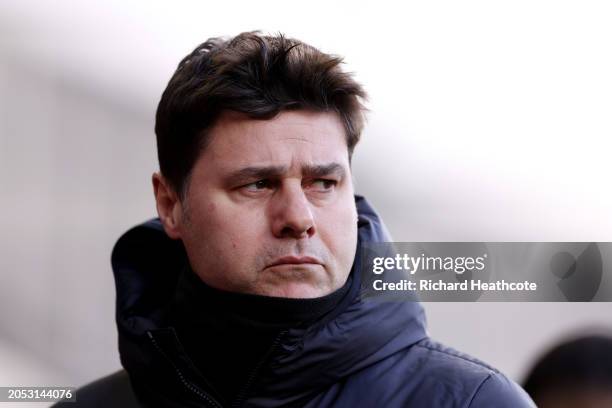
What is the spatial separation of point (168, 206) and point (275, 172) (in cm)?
36

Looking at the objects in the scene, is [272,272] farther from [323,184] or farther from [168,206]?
[168,206]

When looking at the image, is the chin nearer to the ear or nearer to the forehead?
the forehead

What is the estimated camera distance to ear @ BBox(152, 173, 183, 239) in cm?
164

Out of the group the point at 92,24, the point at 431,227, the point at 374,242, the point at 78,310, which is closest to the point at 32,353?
the point at 78,310

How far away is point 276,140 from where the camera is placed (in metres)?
1.42

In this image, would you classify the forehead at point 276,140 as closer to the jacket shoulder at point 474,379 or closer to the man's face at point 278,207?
the man's face at point 278,207

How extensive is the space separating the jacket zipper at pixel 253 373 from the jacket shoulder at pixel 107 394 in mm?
293

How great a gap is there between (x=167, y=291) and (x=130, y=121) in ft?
5.92

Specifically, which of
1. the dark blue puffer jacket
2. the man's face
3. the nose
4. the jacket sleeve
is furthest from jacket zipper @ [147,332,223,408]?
the jacket sleeve

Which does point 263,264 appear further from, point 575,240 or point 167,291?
point 575,240

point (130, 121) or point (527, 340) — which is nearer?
point (527, 340)

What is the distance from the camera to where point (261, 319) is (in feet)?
4.45

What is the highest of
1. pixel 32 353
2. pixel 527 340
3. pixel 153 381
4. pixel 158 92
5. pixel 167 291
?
pixel 158 92

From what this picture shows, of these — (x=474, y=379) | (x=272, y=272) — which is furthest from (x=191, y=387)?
(x=474, y=379)
